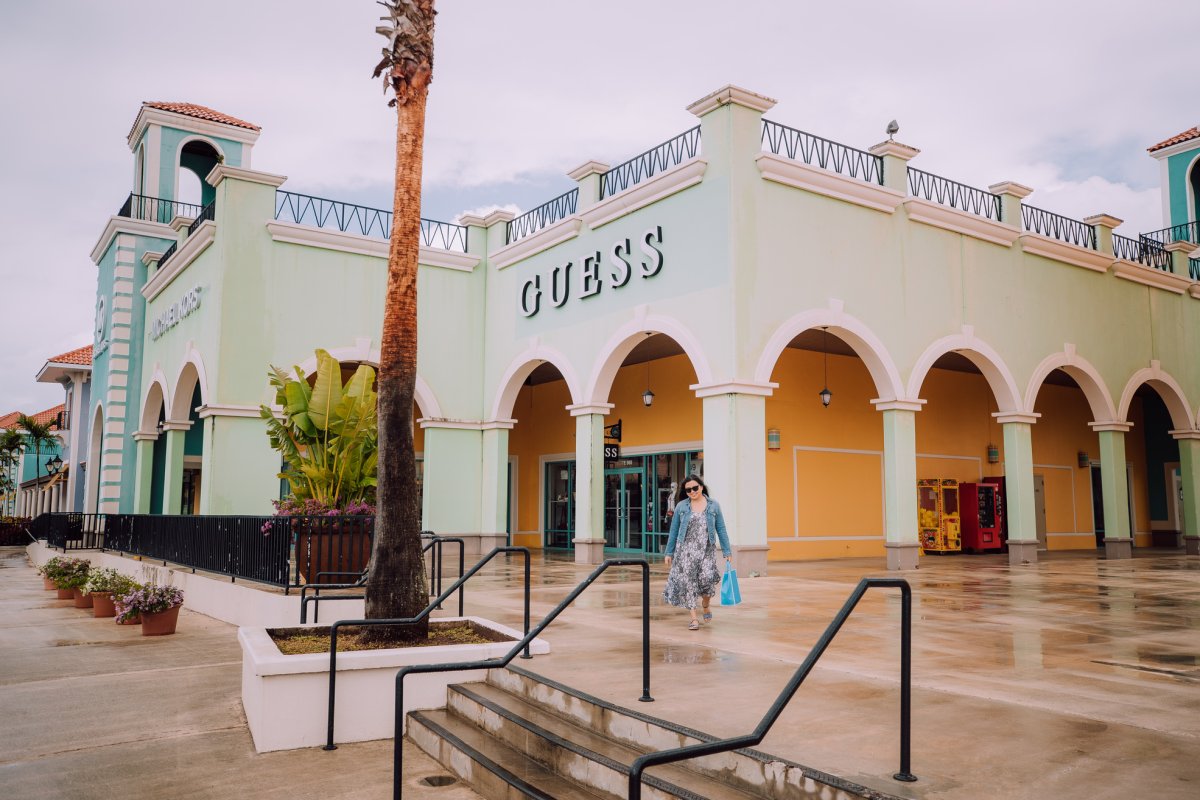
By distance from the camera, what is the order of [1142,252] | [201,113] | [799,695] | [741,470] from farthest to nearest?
[201,113]
[1142,252]
[741,470]
[799,695]

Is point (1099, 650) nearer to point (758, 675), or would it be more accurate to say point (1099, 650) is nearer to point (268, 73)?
point (758, 675)

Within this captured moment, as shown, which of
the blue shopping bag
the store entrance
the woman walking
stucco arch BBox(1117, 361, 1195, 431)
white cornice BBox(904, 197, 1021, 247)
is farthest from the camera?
the store entrance

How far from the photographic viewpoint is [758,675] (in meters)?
6.26

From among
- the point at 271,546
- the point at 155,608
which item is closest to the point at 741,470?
the point at 271,546

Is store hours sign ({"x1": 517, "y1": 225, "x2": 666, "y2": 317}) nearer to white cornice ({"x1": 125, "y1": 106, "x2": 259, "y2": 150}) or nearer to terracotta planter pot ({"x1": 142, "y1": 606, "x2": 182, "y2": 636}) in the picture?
terracotta planter pot ({"x1": 142, "y1": 606, "x2": 182, "y2": 636})

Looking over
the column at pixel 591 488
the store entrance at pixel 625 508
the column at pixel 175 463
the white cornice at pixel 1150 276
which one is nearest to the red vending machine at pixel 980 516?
the white cornice at pixel 1150 276

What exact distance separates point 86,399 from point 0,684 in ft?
84.8

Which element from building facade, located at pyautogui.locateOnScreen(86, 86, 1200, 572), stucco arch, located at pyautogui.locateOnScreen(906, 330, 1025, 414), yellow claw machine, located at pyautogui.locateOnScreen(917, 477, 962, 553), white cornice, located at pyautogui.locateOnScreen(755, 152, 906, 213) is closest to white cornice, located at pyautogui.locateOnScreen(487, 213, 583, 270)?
building facade, located at pyautogui.locateOnScreen(86, 86, 1200, 572)

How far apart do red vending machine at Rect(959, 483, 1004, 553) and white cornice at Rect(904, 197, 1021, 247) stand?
22.0 ft

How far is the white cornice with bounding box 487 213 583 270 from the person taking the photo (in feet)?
55.6

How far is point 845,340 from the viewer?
1526cm

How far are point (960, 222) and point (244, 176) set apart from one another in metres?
13.6

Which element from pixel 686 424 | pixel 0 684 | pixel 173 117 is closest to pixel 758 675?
pixel 0 684

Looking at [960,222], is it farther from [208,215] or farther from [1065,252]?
[208,215]
